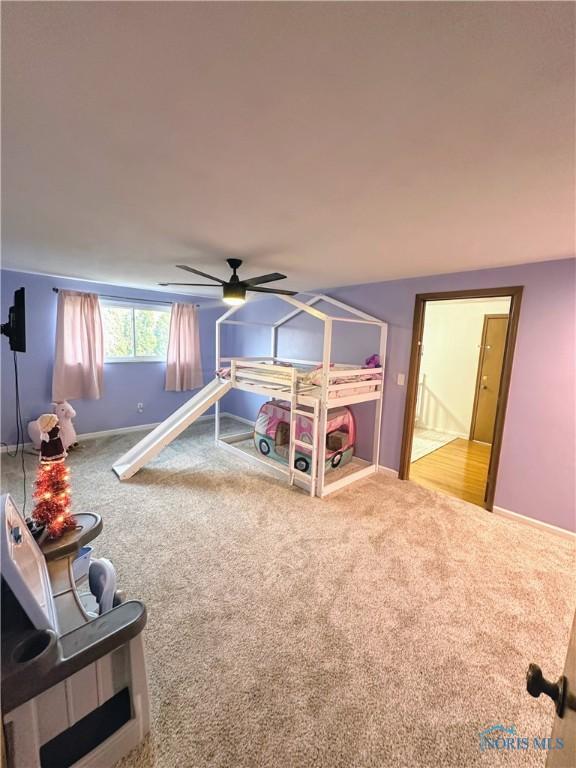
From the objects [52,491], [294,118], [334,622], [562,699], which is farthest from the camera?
[334,622]

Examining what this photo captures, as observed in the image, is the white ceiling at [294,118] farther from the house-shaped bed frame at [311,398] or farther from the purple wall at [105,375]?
the purple wall at [105,375]

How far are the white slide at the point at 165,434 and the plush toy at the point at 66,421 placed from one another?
0.85 m

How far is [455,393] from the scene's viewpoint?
5332 mm

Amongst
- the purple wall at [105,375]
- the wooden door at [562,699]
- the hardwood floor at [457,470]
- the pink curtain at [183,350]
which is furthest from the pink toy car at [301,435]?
the wooden door at [562,699]

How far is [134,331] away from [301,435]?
3295 millimetres

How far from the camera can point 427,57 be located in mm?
759

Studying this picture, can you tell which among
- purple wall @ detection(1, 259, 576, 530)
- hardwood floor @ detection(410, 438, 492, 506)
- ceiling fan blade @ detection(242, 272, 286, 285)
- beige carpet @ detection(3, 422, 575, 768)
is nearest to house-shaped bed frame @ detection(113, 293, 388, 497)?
purple wall @ detection(1, 259, 576, 530)

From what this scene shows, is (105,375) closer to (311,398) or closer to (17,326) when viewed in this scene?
(17,326)

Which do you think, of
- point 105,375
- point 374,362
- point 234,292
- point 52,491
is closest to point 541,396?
point 374,362

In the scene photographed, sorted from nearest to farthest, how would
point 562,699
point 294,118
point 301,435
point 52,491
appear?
1. point 562,699
2. point 294,118
3. point 52,491
4. point 301,435

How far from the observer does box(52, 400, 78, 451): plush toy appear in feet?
12.9

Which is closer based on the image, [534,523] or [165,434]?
[534,523]

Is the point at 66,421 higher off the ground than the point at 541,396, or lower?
lower

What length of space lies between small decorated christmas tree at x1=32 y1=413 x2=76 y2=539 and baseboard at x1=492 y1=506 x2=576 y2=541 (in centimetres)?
336
